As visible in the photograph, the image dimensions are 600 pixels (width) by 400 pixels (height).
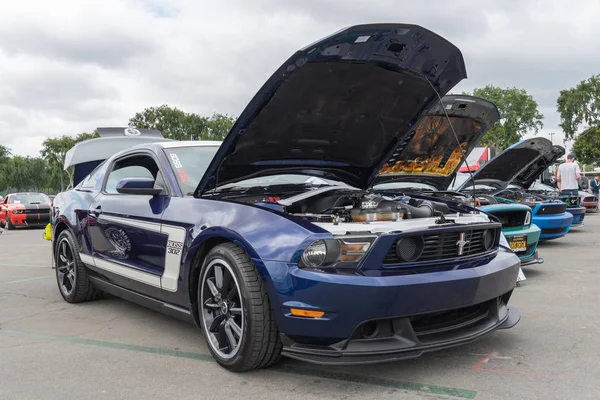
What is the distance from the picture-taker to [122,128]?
32.0 feet

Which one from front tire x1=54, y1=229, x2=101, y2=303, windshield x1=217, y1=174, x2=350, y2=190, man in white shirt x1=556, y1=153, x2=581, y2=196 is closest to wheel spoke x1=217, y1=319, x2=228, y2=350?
windshield x1=217, y1=174, x2=350, y2=190

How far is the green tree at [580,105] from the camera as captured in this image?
54.2m

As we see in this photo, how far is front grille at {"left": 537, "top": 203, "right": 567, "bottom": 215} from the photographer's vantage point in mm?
8227

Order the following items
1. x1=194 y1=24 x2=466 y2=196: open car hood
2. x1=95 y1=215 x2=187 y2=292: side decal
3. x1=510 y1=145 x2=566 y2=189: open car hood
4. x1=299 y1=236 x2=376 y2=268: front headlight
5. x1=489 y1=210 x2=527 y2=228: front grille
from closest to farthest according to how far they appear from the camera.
Answer: x1=299 y1=236 x2=376 y2=268: front headlight
x1=194 y1=24 x2=466 y2=196: open car hood
x1=95 y1=215 x2=187 y2=292: side decal
x1=489 y1=210 x2=527 y2=228: front grille
x1=510 y1=145 x2=566 y2=189: open car hood

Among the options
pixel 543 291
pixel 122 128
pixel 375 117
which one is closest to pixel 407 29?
pixel 375 117

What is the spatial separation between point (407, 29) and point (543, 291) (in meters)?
3.36

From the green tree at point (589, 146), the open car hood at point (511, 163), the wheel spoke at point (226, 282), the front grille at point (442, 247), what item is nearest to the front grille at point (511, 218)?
the open car hood at point (511, 163)

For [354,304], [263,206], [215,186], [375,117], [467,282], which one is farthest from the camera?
[375,117]

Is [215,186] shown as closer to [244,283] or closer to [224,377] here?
[244,283]

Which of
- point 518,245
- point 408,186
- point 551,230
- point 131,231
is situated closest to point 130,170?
point 131,231

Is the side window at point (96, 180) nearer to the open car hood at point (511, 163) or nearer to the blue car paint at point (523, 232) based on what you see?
the blue car paint at point (523, 232)

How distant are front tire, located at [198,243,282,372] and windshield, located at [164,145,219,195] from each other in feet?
2.46

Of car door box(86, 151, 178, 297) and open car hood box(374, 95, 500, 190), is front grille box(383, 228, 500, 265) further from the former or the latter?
open car hood box(374, 95, 500, 190)

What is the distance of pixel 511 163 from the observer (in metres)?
8.76
